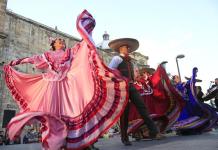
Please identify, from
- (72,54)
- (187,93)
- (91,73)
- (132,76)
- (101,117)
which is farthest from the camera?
(187,93)

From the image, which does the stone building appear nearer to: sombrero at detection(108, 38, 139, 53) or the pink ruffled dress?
sombrero at detection(108, 38, 139, 53)

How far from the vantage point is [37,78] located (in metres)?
4.19

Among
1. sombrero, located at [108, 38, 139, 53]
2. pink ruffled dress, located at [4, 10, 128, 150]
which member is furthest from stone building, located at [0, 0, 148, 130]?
pink ruffled dress, located at [4, 10, 128, 150]

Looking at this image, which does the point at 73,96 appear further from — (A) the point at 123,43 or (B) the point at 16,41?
(B) the point at 16,41

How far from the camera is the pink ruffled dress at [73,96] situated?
326 cm

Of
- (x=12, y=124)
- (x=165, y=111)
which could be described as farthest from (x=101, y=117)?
(x=165, y=111)

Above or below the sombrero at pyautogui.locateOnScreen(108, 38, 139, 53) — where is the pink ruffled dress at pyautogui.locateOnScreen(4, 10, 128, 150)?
below

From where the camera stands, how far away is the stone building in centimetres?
1900

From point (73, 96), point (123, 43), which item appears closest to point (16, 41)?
point (123, 43)

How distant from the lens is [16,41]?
2166 centimetres

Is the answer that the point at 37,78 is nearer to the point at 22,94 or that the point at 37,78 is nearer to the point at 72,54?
the point at 22,94

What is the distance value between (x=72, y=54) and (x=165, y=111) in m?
2.83

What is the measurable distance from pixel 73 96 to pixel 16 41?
63.8 feet

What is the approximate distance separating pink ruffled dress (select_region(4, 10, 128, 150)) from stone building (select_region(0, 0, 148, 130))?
14.5m
